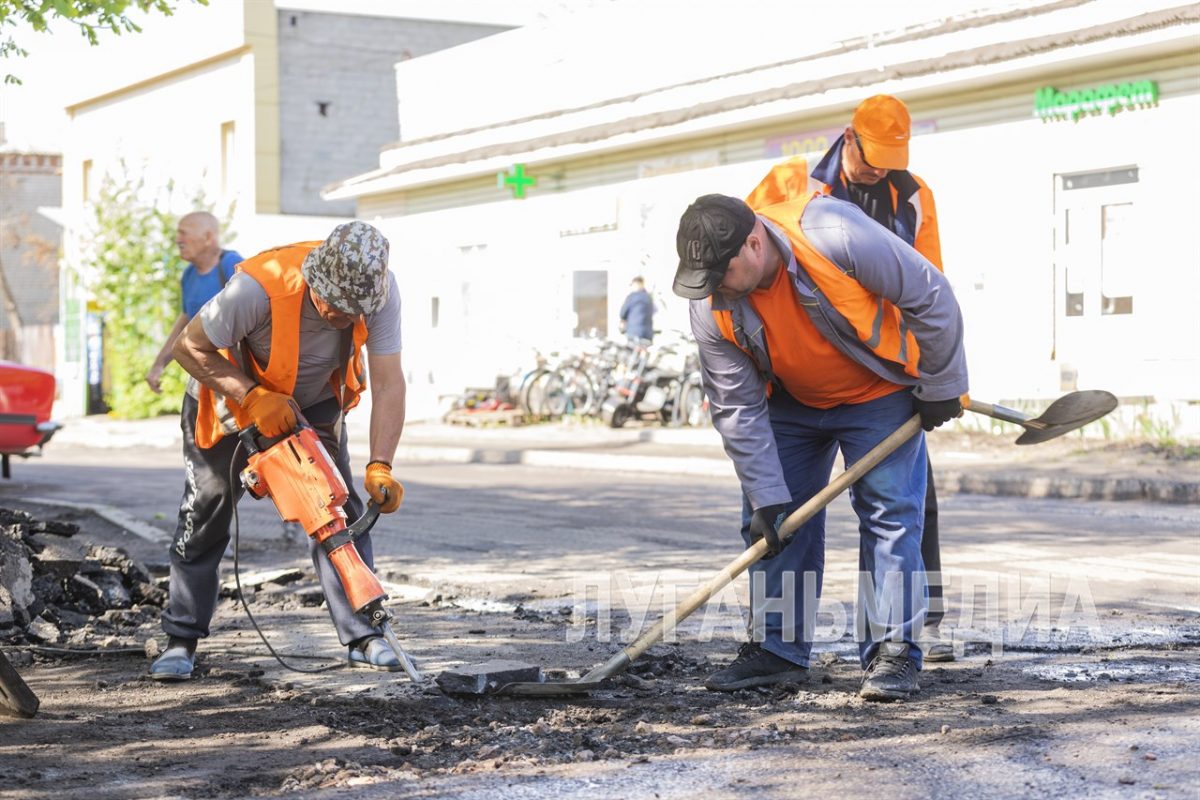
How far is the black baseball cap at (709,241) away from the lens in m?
4.66

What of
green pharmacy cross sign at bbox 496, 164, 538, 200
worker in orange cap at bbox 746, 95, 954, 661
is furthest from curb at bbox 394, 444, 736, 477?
worker in orange cap at bbox 746, 95, 954, 661

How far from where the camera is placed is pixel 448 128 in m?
28.7

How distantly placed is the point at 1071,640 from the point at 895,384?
1.52 m

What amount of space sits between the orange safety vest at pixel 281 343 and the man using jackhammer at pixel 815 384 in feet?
4.13

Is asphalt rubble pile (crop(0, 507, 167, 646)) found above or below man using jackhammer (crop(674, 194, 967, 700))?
below

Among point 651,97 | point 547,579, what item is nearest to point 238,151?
→ point 651,97

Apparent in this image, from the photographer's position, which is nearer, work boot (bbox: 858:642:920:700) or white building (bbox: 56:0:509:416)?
work boot (bbox: 858:642:920:700)

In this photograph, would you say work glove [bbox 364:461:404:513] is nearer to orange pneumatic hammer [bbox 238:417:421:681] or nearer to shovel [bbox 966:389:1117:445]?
orange pneumatic hammer [bbox 238:417:421:681]

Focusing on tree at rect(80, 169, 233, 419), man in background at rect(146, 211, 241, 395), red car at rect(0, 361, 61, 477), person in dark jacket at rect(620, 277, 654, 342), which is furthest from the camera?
tree at rect(80, 169, 233, 419)

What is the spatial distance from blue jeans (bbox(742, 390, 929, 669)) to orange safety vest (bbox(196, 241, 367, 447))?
143 centimetres

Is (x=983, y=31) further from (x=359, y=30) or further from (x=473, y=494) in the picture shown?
(x=359, y=30)

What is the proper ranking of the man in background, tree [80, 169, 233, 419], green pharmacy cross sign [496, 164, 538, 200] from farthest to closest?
tree [80, 169, 233, 419]
green pharmacy cross sign [496, 164, 538, 200]
the man in background

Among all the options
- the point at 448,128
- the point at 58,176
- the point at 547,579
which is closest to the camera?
the point at 547,579

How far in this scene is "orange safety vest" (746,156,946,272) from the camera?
18.3ft
